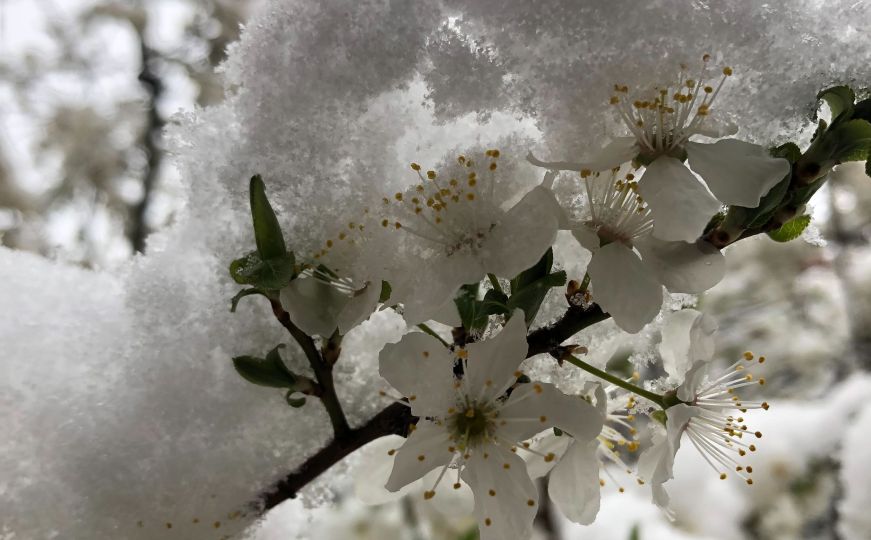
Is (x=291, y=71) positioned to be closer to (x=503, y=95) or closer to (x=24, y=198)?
(x=503, y=95)

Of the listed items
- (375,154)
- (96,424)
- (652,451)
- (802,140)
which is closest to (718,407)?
(652,451)

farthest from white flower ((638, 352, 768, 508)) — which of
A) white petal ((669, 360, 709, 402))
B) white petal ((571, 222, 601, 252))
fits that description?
white petal ((571, 222, 601, 252))

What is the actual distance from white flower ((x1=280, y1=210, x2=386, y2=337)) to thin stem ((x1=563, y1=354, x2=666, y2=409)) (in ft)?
0.42

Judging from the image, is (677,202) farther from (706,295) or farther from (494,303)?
(706,295)

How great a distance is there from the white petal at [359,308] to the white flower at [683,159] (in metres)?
0.12

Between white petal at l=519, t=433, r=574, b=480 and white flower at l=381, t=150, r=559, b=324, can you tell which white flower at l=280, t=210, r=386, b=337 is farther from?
white petal at l=519, t=433, r=574, b=480

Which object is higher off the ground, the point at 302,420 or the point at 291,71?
the point at 291,71

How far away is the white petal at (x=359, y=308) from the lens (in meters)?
0.38

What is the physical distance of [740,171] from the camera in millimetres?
343

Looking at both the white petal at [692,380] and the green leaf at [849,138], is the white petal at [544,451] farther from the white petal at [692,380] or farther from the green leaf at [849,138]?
the green leaf at [849,138]

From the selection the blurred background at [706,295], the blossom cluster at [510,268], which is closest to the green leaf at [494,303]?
the blossom cluster at [510,268]

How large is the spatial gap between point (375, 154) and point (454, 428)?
0.53 ft

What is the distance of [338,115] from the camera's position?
0.40 meters

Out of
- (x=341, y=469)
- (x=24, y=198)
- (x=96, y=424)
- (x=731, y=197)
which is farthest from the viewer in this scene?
(x=24, y=198)
